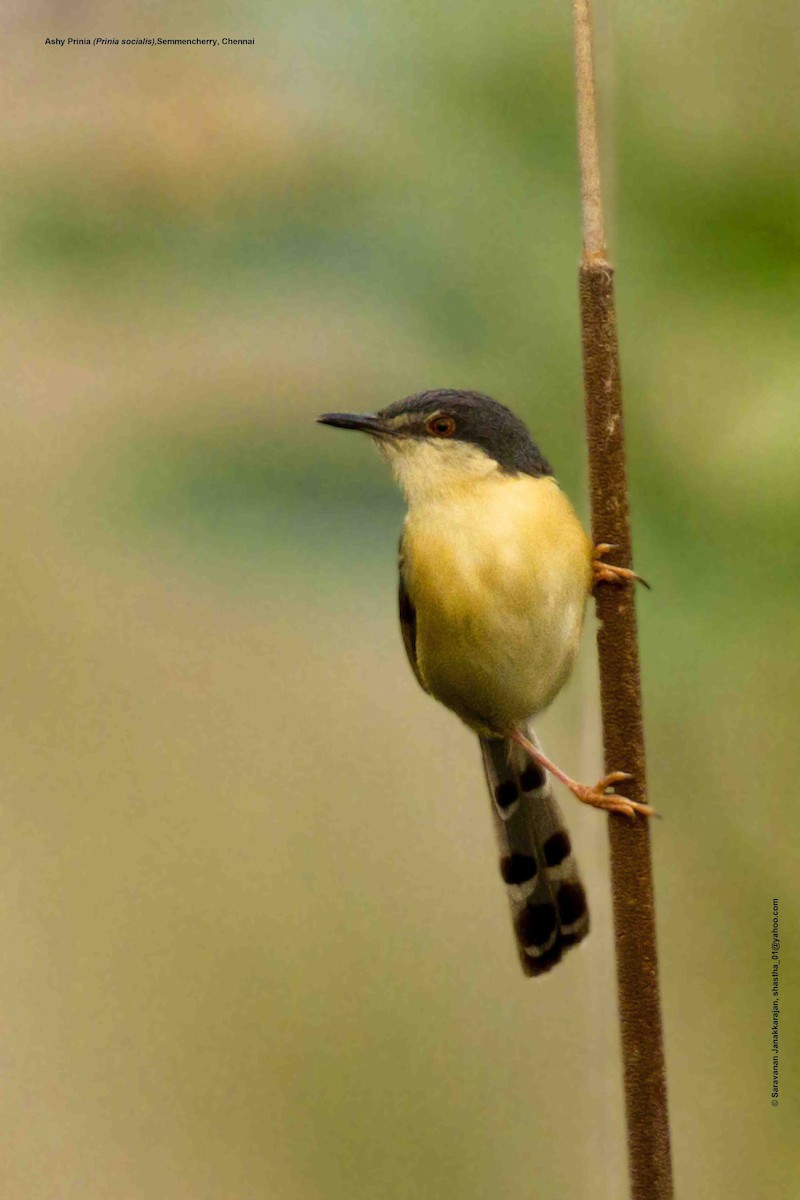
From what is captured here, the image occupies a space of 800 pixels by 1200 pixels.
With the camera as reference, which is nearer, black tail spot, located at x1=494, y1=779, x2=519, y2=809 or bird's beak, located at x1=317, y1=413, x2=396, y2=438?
bird's beak, located at x1=317, y1=413, x2=396, y2=438

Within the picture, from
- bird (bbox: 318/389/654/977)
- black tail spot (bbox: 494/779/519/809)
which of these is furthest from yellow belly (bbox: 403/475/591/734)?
black tail spot (bbox: 494/779/519/809)

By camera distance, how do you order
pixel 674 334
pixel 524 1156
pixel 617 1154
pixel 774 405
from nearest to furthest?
pixel 617 1154 < pixel 774 405 < pixel 674 334 < pixel 524 1156

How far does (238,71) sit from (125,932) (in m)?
1.48

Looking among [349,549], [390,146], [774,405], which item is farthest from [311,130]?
[774,405]

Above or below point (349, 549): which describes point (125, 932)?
below

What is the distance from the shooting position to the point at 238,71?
2082 mm

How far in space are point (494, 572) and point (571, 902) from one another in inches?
19.8

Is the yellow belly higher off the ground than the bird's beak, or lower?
lower

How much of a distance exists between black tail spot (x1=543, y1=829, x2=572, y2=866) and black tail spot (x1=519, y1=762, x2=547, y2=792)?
9cm

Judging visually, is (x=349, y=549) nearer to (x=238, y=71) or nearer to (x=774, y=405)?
(x=774, y=405)

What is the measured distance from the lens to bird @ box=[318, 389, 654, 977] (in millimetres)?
1586

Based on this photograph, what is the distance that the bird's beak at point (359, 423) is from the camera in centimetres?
152

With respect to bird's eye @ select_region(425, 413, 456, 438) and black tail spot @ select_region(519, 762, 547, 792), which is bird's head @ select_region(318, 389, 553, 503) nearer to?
bird's eye @ select_region(425, 413, 456, 438)

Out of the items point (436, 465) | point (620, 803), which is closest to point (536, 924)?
point (436, 465)
